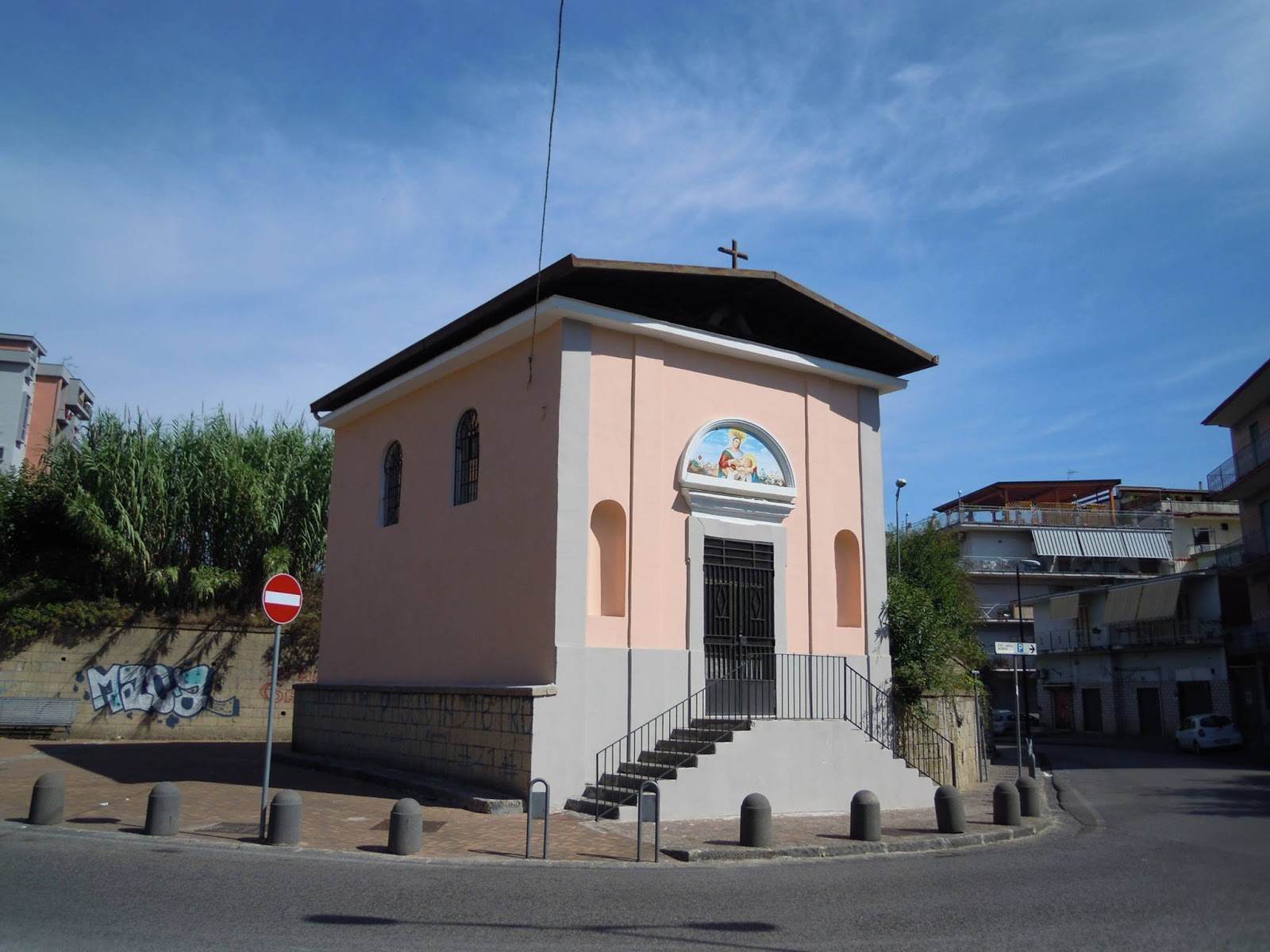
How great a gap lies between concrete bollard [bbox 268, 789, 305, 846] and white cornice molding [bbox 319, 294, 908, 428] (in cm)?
703

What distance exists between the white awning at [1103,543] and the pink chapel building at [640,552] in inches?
1792

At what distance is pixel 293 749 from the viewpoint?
64.1 ft

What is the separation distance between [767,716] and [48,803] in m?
8.51

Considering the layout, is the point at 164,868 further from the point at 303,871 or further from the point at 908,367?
the point at 908,367

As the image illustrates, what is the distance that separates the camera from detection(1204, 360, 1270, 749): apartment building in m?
36.1

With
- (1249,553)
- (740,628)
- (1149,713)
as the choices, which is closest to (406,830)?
(740,628)

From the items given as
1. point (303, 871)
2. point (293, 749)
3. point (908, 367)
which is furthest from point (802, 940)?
point (293, 749)

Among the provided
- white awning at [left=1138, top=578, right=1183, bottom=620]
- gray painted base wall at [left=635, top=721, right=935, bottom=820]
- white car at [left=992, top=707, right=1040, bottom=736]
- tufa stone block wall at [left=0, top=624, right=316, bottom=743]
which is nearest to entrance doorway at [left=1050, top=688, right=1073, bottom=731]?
white car at [left=992, top=707, right=1040, bottom=736]

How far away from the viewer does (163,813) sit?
35.1 feet

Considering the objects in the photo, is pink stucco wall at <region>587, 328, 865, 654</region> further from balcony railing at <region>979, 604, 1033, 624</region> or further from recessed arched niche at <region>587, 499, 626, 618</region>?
balcony railing at <region>979, 604, 1033, 624</region>

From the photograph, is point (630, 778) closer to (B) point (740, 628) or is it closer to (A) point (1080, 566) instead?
(B) point (740, 628)

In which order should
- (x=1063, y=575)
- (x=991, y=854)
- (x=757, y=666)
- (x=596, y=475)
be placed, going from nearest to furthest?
(x=991, y=854), (x=596, y=475), (x=757, y=666), (x=1063, y=575)

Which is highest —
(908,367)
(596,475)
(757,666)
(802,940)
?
(908,367)

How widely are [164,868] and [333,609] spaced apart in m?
11.5
